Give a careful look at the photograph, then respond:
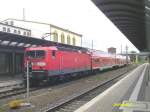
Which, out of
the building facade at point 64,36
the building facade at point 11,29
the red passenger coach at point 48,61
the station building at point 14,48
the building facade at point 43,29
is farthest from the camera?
the building facade at point 64,36

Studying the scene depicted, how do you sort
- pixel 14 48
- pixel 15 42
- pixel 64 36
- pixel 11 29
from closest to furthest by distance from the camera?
pixel 15 42, pixel 14 48, pixel 11 29, pixel 64 36

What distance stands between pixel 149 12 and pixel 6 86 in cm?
1374

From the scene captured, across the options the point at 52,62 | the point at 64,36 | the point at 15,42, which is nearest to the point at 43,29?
the point at 64,36

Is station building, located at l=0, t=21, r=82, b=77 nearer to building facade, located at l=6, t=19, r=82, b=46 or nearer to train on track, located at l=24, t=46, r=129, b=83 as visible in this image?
train on track, located at l=24, t=46, r=129, b=83

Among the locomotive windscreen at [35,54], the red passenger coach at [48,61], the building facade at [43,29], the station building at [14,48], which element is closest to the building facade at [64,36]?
the building facade at [43,29]

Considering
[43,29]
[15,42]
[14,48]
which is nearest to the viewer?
[15,42]

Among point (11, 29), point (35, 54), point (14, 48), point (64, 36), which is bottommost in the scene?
point (35, 54)

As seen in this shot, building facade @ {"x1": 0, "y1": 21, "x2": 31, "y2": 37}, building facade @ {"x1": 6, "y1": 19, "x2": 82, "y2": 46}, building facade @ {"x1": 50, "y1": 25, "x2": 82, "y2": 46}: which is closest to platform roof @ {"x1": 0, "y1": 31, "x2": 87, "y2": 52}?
building facade @ {"x1": 0, "y1": 21, "x2": 31, "y2": 37}

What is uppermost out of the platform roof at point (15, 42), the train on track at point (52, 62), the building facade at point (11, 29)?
the building facade at point (11, 29)

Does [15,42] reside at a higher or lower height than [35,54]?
higher

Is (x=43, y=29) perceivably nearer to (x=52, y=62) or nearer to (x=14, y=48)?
(x=14, y=48)

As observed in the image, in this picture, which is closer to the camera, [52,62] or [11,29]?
[52,62]

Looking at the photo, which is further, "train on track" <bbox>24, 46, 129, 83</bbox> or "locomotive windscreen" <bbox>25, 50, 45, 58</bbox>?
"locomotive windscreen" <bbox>25, 50, 45, 58</bbox>

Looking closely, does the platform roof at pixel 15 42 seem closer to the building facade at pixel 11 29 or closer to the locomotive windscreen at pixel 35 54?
the locomotive windscreen at pixel 35 54
